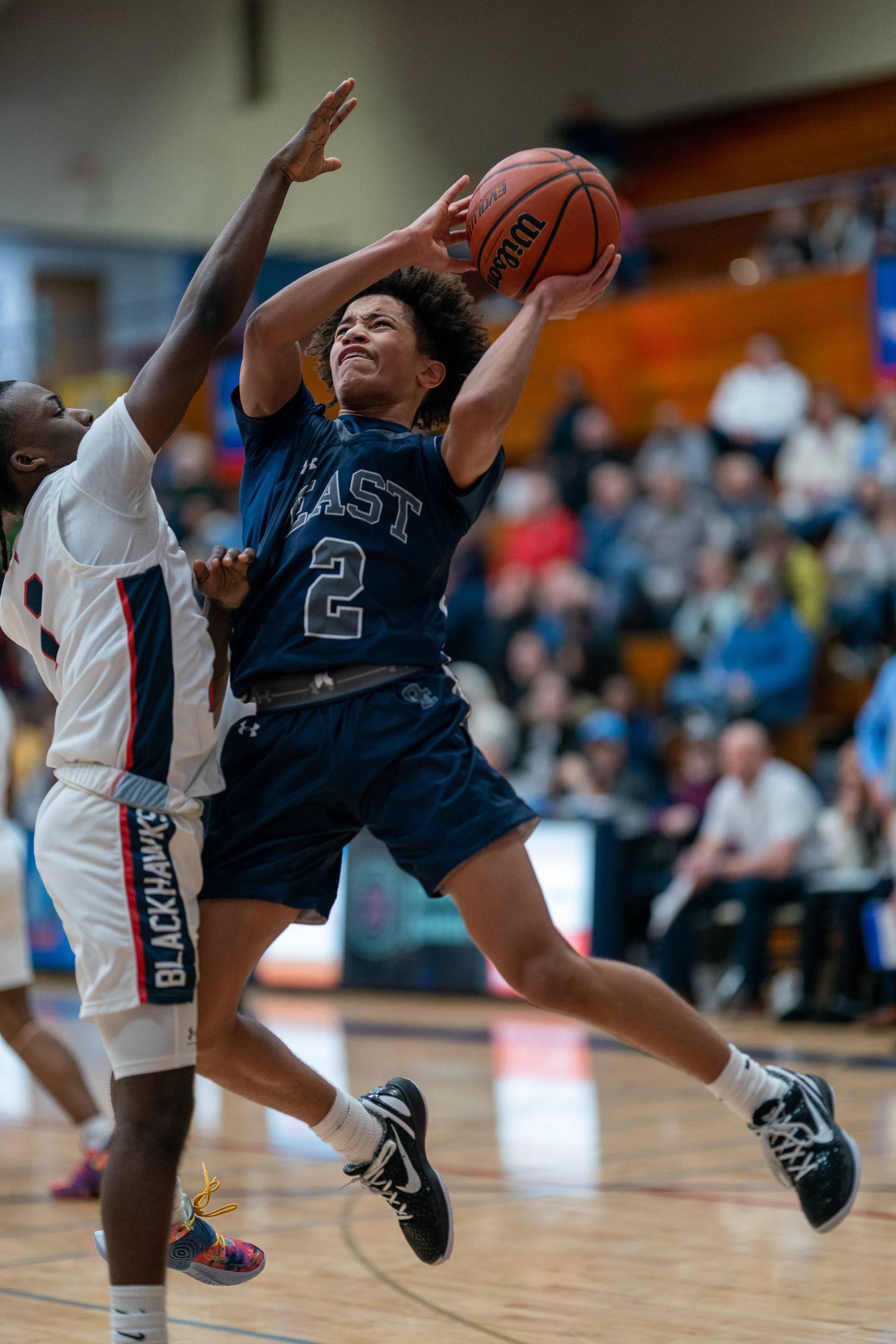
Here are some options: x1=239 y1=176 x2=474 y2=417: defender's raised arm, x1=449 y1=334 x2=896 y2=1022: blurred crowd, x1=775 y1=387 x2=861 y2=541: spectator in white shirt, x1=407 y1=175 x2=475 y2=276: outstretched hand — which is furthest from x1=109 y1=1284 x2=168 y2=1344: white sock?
x1=775 y1=387 x2=861 y2=541: spectator in white shirt

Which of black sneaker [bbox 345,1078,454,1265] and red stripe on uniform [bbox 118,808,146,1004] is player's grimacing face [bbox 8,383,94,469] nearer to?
red stripe on uniform [bbox 118,808,146,1004]

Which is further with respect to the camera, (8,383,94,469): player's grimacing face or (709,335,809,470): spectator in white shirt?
(709,335,809,470): spectator in white shirt

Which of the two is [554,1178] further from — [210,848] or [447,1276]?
[210,848]

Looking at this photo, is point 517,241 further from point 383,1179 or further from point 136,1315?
point 136,1315

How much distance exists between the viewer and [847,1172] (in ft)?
12.9

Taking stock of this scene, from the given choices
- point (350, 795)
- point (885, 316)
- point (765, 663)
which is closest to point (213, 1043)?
point (350, 795)

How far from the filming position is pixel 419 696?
364cm

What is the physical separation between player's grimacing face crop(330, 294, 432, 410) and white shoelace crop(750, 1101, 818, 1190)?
6.08 feet

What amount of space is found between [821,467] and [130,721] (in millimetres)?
10481

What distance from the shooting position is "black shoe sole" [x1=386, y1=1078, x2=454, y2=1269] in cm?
397

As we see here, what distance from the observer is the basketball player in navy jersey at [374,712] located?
3.57 m

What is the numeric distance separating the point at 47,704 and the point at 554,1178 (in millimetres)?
10042

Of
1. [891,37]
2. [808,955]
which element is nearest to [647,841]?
[808,955]

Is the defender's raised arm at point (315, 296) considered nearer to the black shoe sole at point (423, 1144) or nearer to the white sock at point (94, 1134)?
the black shoe sole at point (423, 1144)
